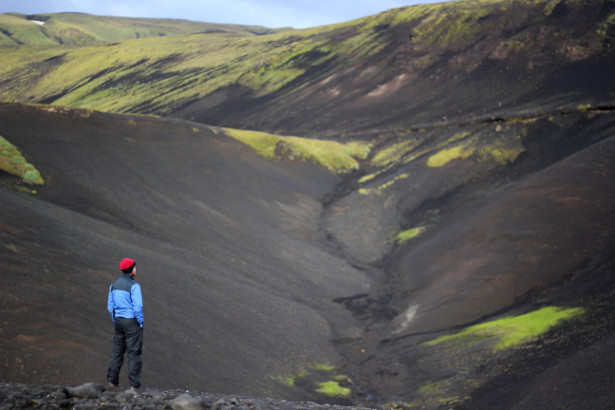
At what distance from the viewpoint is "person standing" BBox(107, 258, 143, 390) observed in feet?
39.3

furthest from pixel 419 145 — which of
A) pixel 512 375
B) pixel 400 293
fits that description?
pixel 512 375

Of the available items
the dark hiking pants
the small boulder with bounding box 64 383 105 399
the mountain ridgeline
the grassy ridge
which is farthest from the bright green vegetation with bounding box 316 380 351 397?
the grassy ridge

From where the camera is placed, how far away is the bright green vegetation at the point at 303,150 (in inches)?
2485

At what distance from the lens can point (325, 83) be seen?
107250 millimetres

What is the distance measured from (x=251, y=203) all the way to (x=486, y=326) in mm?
24072

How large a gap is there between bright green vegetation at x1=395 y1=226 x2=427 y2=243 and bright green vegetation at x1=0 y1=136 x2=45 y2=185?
24175 millimetres

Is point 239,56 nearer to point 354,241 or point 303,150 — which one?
point 303,150

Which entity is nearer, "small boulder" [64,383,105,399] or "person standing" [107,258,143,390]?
"small boulder" [64,383,105,399]

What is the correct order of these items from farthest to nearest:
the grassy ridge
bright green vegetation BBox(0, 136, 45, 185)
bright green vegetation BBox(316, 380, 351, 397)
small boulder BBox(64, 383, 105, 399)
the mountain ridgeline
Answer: the grassy ridge
bright green vegetation BBox(0, 136, 45, 185)
bright green vegetation BBox(316, 380, 351, 397)
the mountain ridgeline
small boulder BBox(64, 383, 105, 399)

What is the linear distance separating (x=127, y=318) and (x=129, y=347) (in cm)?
58

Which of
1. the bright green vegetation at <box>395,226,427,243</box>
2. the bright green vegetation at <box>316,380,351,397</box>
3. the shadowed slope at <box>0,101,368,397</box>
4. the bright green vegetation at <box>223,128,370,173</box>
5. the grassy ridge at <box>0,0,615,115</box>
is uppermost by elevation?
the grassy ridge at <box>0,0,615,115</box>

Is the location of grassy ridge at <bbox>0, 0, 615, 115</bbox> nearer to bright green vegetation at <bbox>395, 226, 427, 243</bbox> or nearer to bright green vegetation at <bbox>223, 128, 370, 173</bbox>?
bright green vegetation at <bbox>223, 128, 370, 173</bbox>

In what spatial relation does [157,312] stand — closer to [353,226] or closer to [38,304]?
[38,304]

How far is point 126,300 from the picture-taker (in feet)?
39.3
